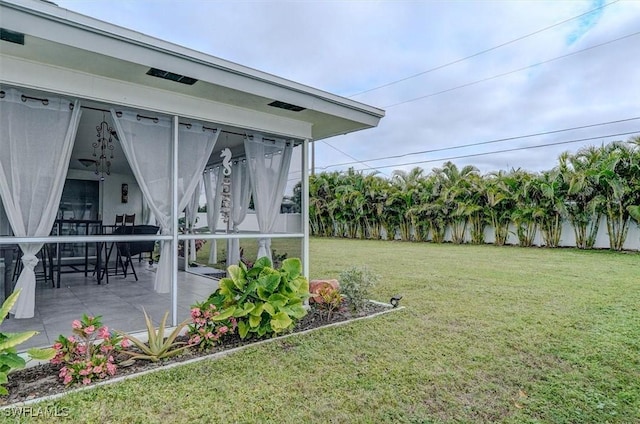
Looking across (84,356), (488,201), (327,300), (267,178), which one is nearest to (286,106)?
→ (267,178)

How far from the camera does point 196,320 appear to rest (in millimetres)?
3619

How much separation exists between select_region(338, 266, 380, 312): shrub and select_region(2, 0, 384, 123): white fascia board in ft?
7.34

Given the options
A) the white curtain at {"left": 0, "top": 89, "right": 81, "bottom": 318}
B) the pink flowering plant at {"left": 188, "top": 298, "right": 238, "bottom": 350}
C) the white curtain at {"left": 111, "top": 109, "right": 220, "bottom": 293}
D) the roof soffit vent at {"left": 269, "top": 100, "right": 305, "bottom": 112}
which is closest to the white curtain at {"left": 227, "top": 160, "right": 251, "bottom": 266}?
the white curtain at {"left": 111, "top": 109, "right": 220, "bottom": 293}

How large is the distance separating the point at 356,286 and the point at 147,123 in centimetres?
323

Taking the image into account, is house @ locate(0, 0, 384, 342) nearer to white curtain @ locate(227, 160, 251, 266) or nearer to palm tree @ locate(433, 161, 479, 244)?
white curtain @ locate(227, 160, 251, 266)

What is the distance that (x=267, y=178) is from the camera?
5.13 meters

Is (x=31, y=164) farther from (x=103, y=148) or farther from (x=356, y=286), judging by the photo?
(x=356, y=286)

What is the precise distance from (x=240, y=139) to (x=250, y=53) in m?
10.1

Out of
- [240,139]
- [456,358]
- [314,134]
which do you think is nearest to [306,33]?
[314,134]

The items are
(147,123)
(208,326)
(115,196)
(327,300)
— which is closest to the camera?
(208,326)

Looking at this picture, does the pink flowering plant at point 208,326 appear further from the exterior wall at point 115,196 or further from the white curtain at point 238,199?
the exterior wall at point 115,196

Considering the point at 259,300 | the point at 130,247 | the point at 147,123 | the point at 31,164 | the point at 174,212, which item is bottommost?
the point at 259,300

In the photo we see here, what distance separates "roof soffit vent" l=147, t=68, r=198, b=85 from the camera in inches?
136

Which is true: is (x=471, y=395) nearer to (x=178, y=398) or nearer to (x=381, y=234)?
(x=178, y=398)
